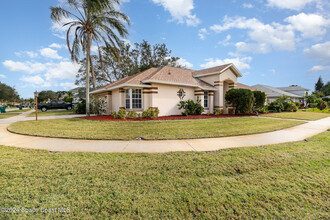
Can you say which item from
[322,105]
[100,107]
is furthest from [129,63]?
[322,105]

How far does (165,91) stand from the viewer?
43.7 ft

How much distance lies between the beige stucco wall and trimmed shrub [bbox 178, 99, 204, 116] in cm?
60

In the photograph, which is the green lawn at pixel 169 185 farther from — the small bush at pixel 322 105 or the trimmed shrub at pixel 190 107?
the small bush at pixel 322 105

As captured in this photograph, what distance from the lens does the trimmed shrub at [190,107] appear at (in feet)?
44.9

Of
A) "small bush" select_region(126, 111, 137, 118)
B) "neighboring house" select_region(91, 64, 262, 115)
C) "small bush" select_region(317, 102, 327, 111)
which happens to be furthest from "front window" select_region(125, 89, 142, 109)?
"small bush" select_region(317, 102, 327, 111)

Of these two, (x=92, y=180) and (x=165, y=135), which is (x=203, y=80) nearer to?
(x=165, y=135)

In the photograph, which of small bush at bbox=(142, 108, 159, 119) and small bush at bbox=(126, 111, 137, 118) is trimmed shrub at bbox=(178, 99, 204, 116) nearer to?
small bush at bbox=(142, 108, 159, 119)

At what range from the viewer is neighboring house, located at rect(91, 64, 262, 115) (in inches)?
498

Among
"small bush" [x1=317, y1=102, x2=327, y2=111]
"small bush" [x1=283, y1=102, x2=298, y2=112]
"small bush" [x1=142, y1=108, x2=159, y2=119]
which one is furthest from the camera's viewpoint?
"small bush" [x1=317, y1=102, x2=327, y2=111]

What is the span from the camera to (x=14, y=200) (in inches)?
97.6

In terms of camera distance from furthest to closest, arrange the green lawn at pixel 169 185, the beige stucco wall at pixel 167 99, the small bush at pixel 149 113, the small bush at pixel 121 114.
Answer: the beige stucco wall at pixel 167 99, the small bush at pixel 149 113, the small bush at pixel 121 114, the green lawn at pixel 169 185

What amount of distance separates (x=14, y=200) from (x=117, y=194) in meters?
1.70

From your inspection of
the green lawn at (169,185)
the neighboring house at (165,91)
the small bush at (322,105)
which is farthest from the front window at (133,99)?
the small bush at (322,105)

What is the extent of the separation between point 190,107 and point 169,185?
37.5 ft
